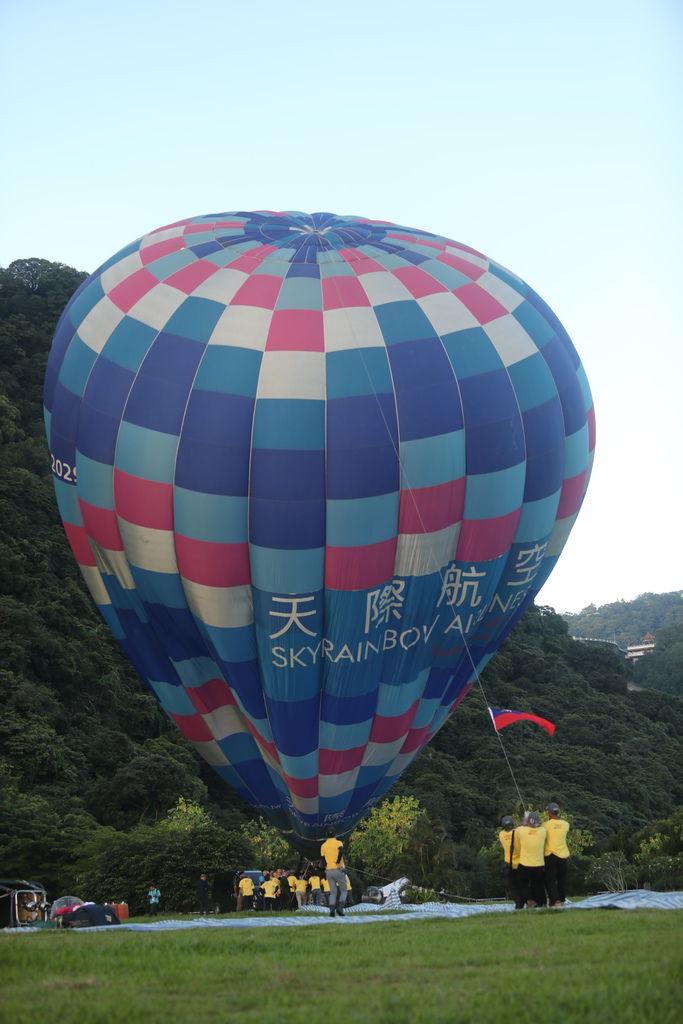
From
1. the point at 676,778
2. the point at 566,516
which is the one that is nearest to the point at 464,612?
the point at 566,516

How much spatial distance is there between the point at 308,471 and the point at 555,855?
4799 mm

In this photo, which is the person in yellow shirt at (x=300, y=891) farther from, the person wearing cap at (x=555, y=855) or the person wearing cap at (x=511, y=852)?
the person wearing cap at (x=555, y=855)

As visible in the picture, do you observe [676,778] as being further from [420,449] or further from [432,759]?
[420,449]

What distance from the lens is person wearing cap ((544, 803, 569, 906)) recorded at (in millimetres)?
9273

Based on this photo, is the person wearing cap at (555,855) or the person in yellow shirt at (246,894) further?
the person in yellow shirt at (246,894)

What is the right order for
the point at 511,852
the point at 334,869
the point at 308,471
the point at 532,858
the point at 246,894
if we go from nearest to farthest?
the point at 532,858 < the point at 511,852 < the point at 334,869 < the point at 308,471 < the point at 246,894

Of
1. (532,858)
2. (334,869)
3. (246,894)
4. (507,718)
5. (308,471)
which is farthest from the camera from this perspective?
(246,894)

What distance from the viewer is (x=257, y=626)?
12.8 m

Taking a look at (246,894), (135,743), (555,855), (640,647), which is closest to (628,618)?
(640,647)

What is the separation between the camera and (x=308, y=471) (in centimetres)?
1191

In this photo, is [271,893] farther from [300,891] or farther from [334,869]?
[334,869]

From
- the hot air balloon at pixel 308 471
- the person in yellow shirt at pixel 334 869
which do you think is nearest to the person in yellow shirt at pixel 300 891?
the hot air balloon at pixel 308 471

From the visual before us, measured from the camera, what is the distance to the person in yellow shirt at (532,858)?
9.28 meters

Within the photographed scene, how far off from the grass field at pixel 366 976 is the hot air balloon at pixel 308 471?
17.7 feet
